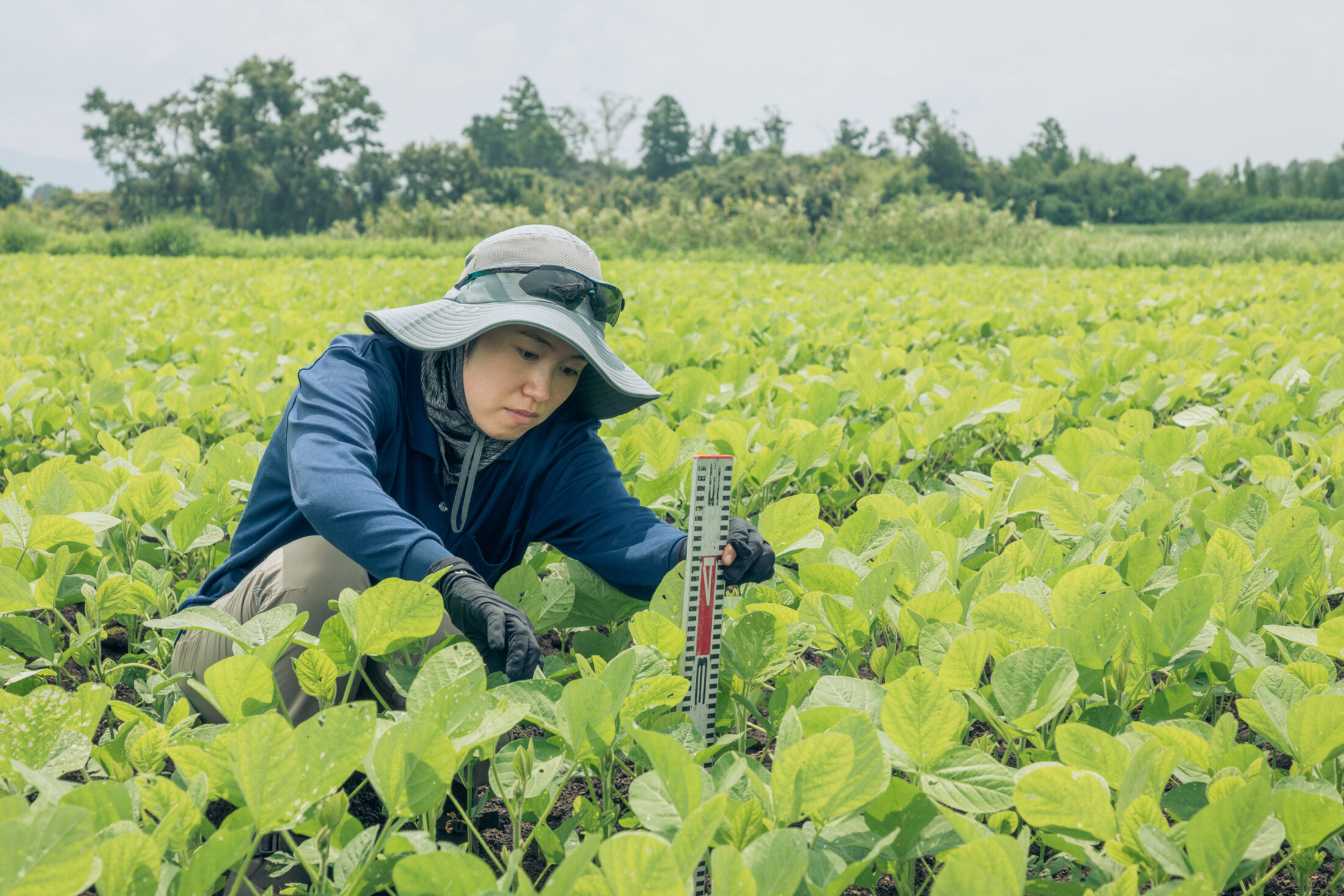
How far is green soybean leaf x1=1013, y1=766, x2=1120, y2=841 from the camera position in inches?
33.4

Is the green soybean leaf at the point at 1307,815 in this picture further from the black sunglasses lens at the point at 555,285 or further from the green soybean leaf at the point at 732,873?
the black sunglasses lens at the point at 555,285

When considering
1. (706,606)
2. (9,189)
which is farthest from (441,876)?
(9,189)

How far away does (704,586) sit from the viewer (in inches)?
49.8

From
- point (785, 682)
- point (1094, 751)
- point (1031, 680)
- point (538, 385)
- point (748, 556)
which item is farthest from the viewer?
point (538, 385)

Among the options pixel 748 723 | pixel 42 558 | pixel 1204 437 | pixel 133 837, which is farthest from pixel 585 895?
pixel 1204 437

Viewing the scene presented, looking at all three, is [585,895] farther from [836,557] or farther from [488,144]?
[488,144]

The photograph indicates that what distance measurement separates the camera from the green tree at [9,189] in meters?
52.7

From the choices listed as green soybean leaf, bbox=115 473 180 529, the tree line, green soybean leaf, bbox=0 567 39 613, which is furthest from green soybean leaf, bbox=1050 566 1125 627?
the tree line

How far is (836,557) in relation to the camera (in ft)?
5.06

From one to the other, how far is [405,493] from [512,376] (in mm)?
350

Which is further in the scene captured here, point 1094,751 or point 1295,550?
point 1295,550

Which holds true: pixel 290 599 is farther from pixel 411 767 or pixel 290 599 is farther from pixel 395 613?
pixel 411 767

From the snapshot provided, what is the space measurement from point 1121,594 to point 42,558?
180 centimetres

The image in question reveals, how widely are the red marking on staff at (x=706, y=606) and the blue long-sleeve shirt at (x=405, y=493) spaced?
1.15 feet
